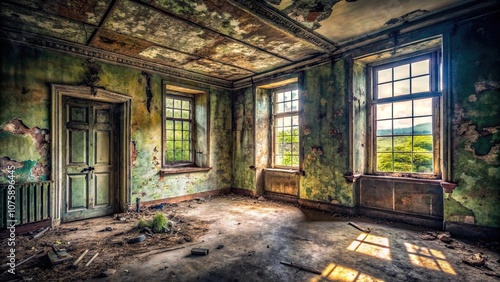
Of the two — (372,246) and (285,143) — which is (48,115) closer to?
(285,143)

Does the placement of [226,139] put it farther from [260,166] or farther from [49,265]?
[49,265]

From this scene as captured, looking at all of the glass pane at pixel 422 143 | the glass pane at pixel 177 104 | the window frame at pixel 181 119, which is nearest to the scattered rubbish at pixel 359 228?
the glass pane at pixel 422 143

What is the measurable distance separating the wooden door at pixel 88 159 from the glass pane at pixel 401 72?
5.62 meters

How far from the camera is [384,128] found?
A: 4500mm

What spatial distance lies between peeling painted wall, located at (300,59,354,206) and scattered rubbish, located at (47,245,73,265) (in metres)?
4.16

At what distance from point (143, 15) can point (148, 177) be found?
10.9ft

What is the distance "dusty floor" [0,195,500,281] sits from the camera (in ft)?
7.90

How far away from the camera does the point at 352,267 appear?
2.54 m

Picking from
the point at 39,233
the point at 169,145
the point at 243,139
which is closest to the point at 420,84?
the point at 243,139

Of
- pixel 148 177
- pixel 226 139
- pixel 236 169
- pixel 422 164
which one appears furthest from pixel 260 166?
pixel 422 164

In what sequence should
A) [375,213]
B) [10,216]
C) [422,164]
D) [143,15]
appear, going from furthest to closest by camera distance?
[375,213] < [422,164] < [10,216] < [143,15]

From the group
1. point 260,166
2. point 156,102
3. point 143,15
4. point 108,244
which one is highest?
point 143,15

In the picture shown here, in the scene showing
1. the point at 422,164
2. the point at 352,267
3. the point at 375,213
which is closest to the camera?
the point at 352,267

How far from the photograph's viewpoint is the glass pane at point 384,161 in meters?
4.41
